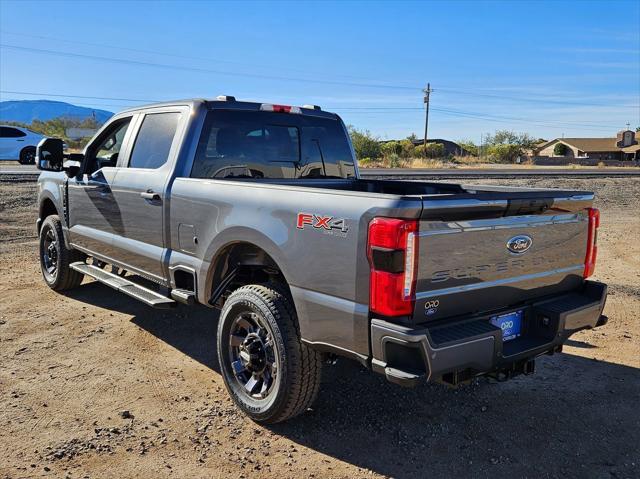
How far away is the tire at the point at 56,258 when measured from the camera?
647 cm

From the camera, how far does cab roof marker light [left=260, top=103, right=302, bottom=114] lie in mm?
4938

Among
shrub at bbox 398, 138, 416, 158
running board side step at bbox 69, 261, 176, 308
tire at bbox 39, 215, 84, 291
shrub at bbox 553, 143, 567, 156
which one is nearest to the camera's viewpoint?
running board side step at bbox 69, 261, 176, 308

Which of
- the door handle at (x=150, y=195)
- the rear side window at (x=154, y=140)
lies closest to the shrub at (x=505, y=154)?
the rear side window at (x=154, y=140)

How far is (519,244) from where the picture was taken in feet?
10.9

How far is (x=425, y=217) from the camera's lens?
112 inches

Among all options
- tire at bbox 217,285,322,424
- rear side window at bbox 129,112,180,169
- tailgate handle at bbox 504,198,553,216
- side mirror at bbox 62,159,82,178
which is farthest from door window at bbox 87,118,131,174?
tailgate handle at bbox 504,198,553,216

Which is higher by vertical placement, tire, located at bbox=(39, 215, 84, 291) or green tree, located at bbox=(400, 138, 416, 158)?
green tree, located at bbox=(400, 138, 416, 158)

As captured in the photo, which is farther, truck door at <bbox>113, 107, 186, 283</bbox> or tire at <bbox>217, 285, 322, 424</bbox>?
truck door at <bbox>113, 107, 186, 283</bbox>

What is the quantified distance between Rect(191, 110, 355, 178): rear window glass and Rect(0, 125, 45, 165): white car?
21.8 metres

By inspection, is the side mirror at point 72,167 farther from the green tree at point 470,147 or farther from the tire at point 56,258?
the green tree at point 470,147

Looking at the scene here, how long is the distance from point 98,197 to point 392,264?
3.74 m

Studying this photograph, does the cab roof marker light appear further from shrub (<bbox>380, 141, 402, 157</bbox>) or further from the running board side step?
shrub (<bbox>380, 141, 402, 157</bbox>)

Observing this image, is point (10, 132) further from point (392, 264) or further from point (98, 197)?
point (392, 264)

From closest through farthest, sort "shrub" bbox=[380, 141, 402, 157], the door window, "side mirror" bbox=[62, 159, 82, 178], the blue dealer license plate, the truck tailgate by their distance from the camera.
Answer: the truck tailgate
the blue dealer license plate
the door window
"side mirror" bbox=[62, 159, 82, 178]
"shrub" bbox=[380, 141, 402, 157]
